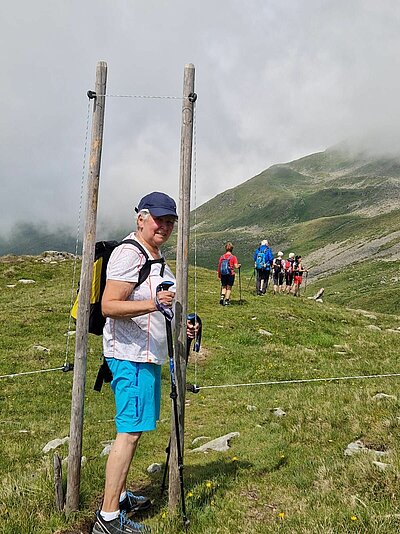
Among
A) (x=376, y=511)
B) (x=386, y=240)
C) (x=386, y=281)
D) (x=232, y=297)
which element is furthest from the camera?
(x=386, y=240)

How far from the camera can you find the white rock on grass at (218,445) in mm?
8948

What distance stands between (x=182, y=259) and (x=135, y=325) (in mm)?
1099

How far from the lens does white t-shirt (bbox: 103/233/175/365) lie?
5.66 metres

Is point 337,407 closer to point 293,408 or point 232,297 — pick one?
point 293,408

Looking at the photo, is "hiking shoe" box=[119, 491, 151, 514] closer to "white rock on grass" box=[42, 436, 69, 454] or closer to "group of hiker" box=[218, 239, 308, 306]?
"white rock on grass" box=[42, 436, 69, 454]

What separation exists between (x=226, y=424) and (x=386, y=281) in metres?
95.6

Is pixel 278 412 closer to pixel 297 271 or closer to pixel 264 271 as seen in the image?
pixel 264 271

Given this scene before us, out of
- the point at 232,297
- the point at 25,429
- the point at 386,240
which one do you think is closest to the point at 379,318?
the point at 232,297

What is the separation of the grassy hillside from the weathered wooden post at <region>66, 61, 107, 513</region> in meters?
0.50

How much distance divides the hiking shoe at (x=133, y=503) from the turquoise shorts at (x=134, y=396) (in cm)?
131

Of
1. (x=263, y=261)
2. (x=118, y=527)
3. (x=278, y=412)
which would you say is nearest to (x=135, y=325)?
(x=118, y=527)

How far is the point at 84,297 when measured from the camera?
6488mm

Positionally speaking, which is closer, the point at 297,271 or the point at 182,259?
the point at 182,259

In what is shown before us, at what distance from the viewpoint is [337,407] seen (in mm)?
9664
